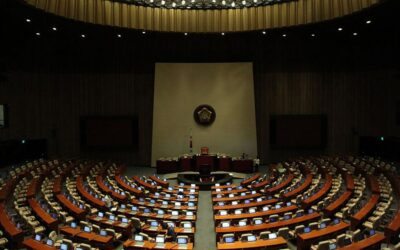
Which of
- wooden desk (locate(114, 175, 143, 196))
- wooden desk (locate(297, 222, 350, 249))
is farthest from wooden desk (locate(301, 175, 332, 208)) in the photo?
wooden desk (locate(114, 175, 143, 196))

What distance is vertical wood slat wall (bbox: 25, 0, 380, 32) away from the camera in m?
21.0

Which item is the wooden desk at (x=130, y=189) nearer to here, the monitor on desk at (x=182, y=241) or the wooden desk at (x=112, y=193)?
the wooden desk at (x=112, y=193)

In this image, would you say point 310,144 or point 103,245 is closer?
point 103,245

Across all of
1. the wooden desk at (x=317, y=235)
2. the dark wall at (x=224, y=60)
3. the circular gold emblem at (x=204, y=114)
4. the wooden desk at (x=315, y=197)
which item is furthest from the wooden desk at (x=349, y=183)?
the circular gold emblem at (x=204, y=114)

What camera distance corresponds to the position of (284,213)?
14.6 metres

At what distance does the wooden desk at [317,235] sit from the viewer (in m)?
11.4

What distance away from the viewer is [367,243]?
35.0 feet

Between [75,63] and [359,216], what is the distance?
81.7ft

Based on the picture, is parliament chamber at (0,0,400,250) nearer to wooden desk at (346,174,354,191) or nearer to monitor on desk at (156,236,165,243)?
wooden desk at (346,174,354,191)

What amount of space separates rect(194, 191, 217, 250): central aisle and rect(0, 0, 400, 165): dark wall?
12.8 meters

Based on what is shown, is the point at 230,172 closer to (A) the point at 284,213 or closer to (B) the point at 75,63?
(A) the point at 284,213

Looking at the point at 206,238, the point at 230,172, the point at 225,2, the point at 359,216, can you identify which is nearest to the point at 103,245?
the point at 206,238

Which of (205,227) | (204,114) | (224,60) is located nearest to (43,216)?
(205,227)

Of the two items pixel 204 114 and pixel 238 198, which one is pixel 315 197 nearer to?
pixel 238 198
